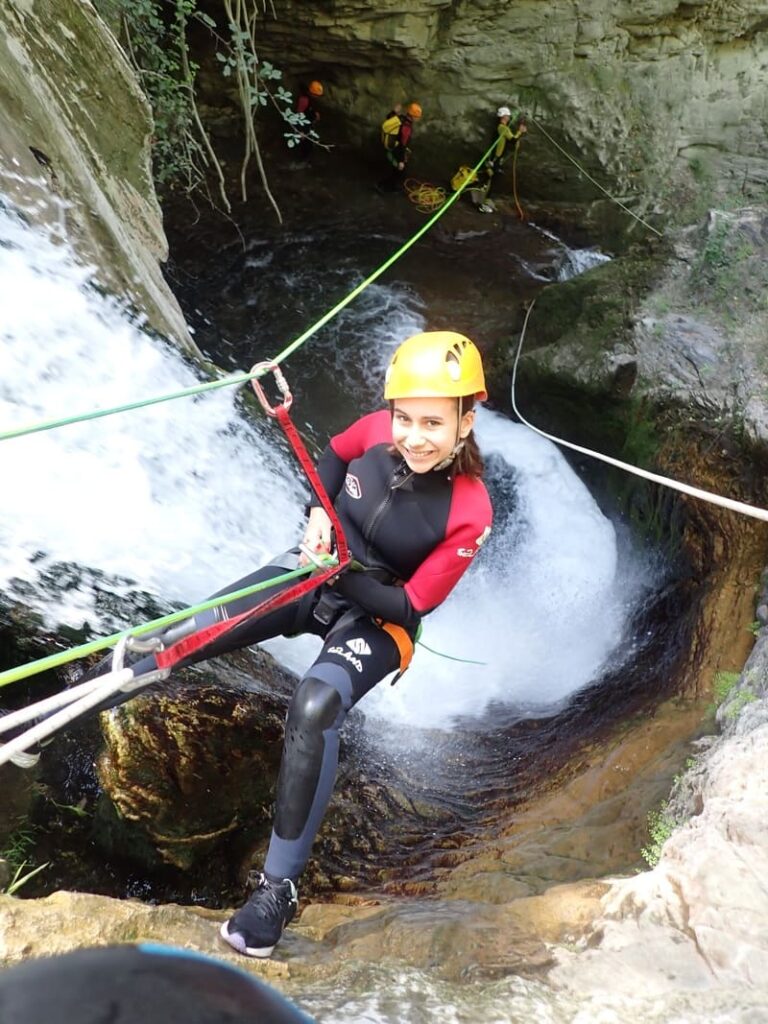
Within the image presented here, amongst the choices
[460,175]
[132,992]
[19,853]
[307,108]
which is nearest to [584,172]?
[460,175]

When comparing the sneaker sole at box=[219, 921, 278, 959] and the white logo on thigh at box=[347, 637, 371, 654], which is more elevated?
the white logo on thigh at box=[347, 637, 371, 654]

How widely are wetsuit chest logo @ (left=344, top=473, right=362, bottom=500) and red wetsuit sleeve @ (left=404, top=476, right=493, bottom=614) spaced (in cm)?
31

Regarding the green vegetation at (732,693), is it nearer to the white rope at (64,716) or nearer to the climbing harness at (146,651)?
the climbing harness at (146,651)

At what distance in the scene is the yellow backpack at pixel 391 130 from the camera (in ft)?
24.2

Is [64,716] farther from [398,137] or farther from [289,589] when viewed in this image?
[398,137]

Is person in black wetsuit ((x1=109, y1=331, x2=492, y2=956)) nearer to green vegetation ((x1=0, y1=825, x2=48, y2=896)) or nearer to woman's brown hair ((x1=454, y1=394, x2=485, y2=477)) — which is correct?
woman's brown hair ((x1=454, y1=394, x2=485, y2=477))

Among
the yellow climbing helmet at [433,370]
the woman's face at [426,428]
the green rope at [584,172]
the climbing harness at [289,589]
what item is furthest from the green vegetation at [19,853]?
the green rope at [584,172]

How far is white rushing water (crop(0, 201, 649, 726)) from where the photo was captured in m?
2.81

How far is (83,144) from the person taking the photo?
12.8 feet

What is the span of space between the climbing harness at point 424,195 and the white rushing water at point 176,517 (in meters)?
4.49

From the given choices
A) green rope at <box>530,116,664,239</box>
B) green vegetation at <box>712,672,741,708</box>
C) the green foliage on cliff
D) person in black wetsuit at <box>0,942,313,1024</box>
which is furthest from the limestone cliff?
green rope at <box>530,116,664,239</box>

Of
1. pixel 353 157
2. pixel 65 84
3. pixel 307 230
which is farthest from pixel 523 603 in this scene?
pixel 353 157

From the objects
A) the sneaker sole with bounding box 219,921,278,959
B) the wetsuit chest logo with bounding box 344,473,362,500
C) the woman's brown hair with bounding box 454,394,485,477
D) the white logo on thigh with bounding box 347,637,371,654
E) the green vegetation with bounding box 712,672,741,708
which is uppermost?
the woman's brown hair with bounding box 454,394,485,477

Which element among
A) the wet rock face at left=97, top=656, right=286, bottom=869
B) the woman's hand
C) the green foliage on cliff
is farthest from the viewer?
the green foliage on cliff
